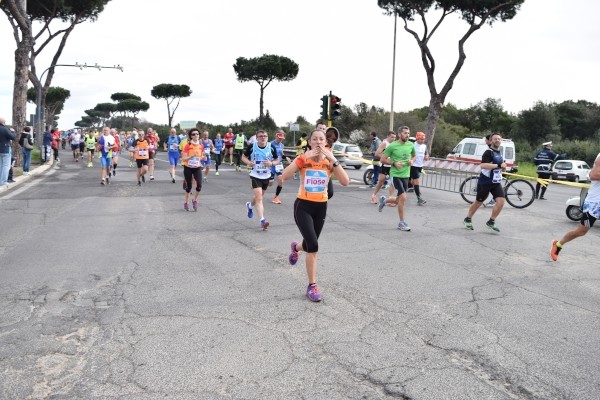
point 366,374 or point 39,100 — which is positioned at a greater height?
point 39,100

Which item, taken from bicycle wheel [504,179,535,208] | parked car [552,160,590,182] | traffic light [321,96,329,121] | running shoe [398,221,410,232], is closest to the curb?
traffic light [321,96,329,121]

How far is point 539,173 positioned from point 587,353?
1359 centimetres

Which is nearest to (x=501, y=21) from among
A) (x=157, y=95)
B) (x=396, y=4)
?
(x=396, y=4)

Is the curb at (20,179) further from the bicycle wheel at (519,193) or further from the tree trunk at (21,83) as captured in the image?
the bicycle wheel at (519,193)

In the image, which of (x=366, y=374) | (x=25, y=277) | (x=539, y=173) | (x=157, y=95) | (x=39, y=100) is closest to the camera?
(x=366, y=374)

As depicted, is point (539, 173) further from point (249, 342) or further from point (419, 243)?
point (249, 342)

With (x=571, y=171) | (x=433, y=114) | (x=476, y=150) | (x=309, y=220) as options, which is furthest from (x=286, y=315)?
(x=433, y=114)

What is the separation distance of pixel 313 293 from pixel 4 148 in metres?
11.6

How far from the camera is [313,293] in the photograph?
518 centimetres

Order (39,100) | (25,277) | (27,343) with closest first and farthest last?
1. (27,343)
2. (25,277)
3. (39,100)

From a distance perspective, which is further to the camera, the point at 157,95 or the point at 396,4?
the point at 157,95

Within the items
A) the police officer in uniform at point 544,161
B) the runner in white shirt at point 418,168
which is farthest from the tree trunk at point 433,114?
the runner in white shirt at point 418,168

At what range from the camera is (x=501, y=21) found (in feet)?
104

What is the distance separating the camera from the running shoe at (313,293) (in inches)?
203
